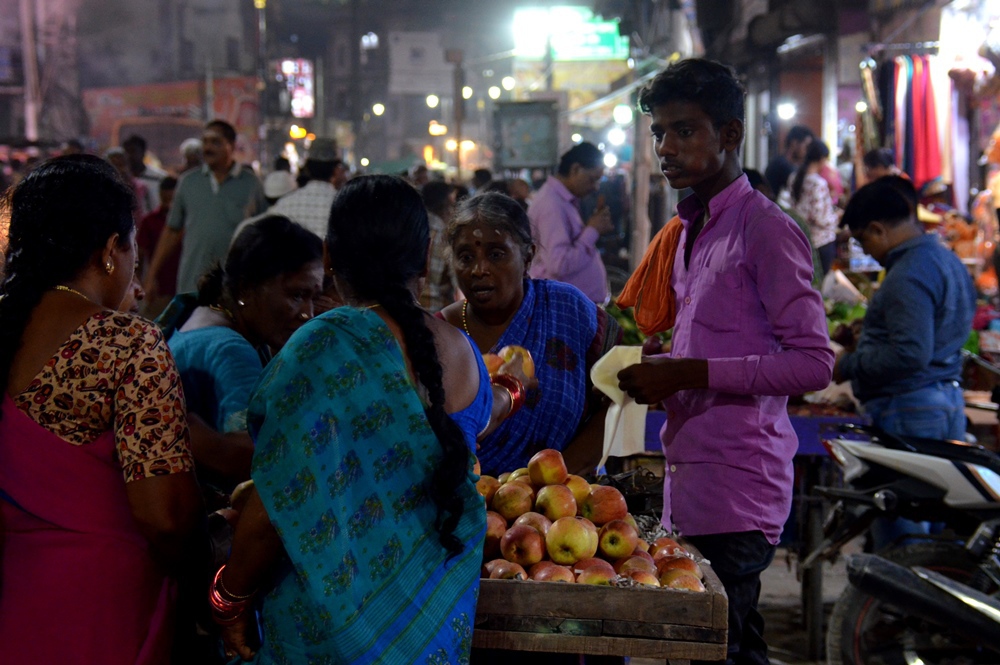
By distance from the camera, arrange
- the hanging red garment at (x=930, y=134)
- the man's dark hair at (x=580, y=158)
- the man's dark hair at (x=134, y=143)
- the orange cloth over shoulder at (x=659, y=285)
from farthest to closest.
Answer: the man's dark hair at (x=134, y=143) → the hanging red garment at (x=930, y=134) → the man's dark hair at (x=580, y=158) → the orange cloth over shoulder at (x=659, y=285)

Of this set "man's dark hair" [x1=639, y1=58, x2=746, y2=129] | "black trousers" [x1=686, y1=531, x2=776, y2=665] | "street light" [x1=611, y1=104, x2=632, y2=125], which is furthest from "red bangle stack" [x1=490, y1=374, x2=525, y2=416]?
"street light" [x1=611, y1=104, x2=632, y2=125]

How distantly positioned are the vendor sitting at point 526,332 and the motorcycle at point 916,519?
1.60m

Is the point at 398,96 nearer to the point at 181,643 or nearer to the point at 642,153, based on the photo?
the point at 642,153

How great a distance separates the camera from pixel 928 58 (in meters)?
9.38

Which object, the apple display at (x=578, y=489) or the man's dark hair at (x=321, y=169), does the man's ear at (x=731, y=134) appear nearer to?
the apple display at (x=578, y=489)

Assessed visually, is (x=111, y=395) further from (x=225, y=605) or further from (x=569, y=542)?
(x=569, y=542)

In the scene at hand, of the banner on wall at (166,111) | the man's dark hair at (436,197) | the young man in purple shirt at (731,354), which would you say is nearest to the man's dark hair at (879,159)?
the man's dark hair at (436,197)

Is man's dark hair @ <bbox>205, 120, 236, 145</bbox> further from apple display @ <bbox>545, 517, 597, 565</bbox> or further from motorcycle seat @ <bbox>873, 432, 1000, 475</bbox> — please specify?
apple display @ <bbox>545, 517, 597, 565</bbox>

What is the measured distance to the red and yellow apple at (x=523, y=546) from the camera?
252cm

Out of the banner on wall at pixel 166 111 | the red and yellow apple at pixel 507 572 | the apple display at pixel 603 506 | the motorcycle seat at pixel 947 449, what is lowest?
the motorcycle seat at pixel 947 449

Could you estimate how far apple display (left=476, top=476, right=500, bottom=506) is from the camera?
2820 mm

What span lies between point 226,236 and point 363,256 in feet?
19.3

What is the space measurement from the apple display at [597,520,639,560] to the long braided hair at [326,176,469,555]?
540 millimetres

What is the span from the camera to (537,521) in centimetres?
262
